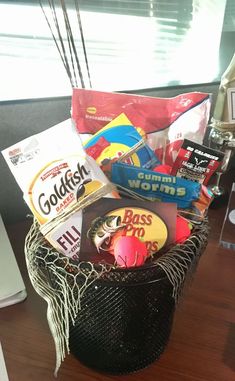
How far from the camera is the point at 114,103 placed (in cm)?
60

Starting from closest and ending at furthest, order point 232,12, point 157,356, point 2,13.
Result: point 157,356, point 2,13, point 232,12

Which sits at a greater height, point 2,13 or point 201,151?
point 2,13

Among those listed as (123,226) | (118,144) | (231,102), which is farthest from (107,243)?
(231,102)

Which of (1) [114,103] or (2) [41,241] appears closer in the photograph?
(2) [41,241]

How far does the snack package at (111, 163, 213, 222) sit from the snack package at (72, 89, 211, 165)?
111 millimetres

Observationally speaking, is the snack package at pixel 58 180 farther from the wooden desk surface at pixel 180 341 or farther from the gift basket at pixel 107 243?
the wooden desk surface at pixel 180 341

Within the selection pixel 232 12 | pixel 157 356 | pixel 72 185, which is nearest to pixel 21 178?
pixel 72 185

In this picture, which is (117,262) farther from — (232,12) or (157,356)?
(232,12)

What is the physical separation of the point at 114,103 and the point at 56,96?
176 mm

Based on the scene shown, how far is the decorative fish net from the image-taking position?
0.42 m

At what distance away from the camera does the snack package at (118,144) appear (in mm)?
557

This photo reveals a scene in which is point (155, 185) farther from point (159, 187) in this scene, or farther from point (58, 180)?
point (58, 180)

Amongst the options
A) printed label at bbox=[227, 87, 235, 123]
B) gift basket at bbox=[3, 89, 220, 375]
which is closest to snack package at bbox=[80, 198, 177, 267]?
gift basket at bbox=[3, 89, 220, 375]

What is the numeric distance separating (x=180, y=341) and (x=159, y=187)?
23 centimetres
